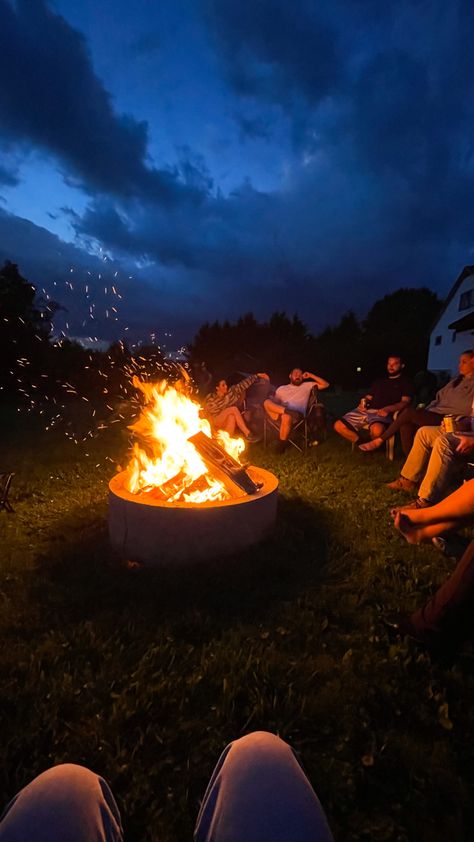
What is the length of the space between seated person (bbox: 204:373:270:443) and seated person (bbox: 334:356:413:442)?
1874 mm

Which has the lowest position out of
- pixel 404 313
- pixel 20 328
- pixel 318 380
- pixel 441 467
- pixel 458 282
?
pixel 441 467

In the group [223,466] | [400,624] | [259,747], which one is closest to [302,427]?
[223,466]

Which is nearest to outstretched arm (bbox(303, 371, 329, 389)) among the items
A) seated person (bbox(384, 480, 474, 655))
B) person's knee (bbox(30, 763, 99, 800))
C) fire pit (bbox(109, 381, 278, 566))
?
fire pit (bbox(109, 381, 278, 566))

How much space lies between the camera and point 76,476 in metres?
6.48

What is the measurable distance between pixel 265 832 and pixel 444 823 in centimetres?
116

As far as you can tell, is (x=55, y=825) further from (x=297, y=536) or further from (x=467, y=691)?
(x=297, y=536)

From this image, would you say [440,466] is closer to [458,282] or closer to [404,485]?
[404,485]

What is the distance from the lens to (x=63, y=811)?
46.7 inches

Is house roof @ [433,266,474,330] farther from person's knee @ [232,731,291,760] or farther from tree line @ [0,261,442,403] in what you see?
person's knee @ [232,731,291,760]

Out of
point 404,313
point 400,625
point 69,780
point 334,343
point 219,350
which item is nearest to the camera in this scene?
point 69,780

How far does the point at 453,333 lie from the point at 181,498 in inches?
1138

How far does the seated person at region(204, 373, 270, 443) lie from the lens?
8125mm

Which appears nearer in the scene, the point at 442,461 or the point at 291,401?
the point at 442,461

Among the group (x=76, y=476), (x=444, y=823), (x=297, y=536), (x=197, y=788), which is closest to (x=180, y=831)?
(x=197, y=788)
